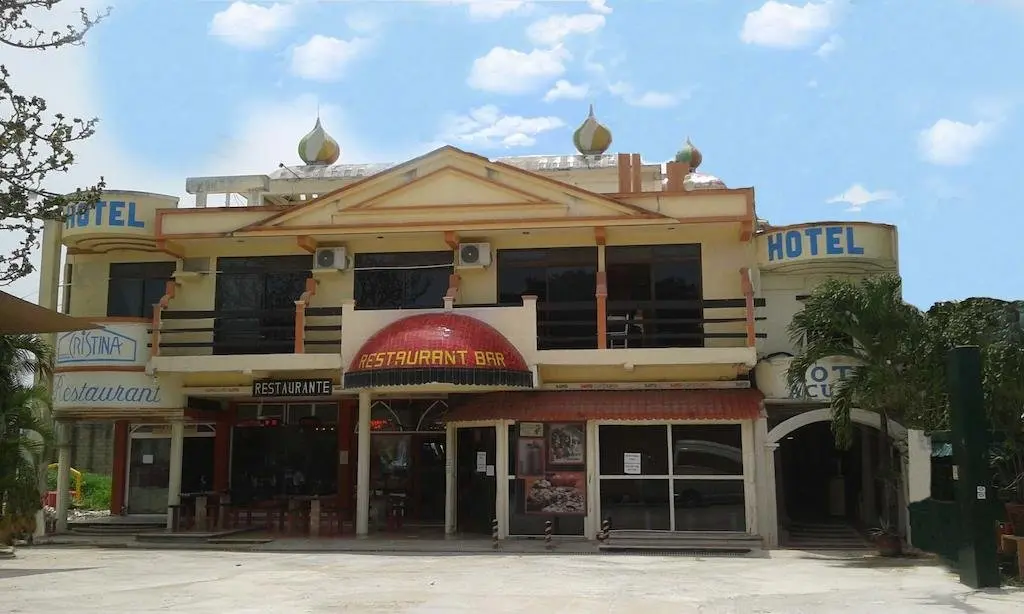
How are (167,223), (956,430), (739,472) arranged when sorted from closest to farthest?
(956,430) < (739,472) < (167,223)

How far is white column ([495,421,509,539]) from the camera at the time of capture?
18453 millimetres

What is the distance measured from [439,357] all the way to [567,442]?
3.47 metres

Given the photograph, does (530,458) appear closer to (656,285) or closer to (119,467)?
(656,285)

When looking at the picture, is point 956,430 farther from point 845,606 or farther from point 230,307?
point 230,307

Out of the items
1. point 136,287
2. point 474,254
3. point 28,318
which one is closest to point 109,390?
point 136,287

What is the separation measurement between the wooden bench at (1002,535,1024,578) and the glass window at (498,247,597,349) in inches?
346

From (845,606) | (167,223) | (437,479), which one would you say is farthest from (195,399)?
(845,606)

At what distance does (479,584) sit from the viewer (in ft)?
41.7

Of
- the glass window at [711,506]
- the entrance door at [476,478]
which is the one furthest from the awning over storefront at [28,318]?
the glass window at [711,506]

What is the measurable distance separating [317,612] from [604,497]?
9.21 metres

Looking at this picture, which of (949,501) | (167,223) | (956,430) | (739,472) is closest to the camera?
(956,430)

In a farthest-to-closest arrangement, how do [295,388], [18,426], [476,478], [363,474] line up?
[295,388], [476,478], [363,474], [18,426]

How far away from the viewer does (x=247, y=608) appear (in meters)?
10.7

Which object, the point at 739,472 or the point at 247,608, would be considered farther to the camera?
the point at 739,472
